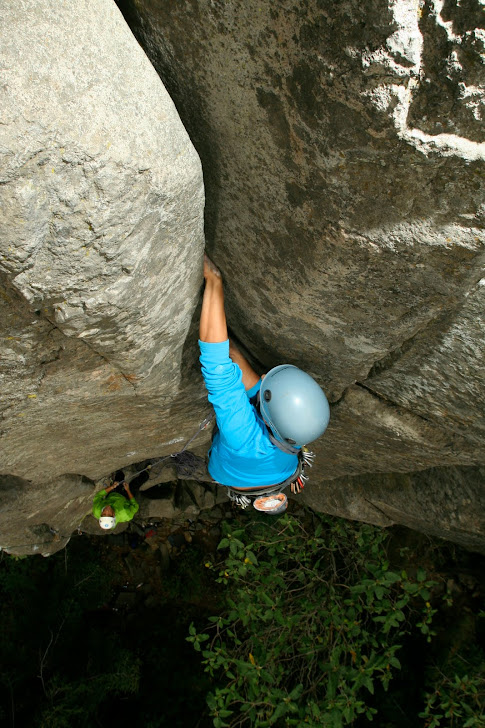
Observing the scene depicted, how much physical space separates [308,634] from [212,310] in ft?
11.1

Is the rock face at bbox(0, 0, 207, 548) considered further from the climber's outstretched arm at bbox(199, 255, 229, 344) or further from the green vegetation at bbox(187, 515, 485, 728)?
the green vegetation at bbox(187, 515, 485, 728)

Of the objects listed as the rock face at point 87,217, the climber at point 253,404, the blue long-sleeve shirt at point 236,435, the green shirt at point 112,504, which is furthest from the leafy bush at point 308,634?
the rock face at point 87,217

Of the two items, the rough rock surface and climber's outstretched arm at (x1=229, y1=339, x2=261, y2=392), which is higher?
the rough rock surface

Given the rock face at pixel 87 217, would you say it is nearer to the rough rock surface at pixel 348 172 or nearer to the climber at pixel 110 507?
the rough rock surface at pixel 348 172

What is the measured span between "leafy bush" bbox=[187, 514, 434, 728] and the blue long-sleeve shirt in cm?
126

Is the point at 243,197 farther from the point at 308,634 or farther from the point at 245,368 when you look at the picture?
the point at 308,634

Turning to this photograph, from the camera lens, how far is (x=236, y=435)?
2.57m

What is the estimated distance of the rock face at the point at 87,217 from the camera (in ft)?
4.20

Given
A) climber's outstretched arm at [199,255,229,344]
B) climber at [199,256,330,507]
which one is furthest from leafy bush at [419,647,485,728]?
climber's outstretched arm at [199,255,229,344]

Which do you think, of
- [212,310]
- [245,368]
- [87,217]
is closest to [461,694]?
[245,368]

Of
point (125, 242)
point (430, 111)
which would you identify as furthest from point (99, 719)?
point (430, 111)

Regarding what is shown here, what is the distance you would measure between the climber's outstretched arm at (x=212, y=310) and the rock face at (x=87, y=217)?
7cm

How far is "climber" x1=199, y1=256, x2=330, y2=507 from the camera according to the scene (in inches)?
91.1

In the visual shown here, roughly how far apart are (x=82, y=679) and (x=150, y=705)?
0.88 m
